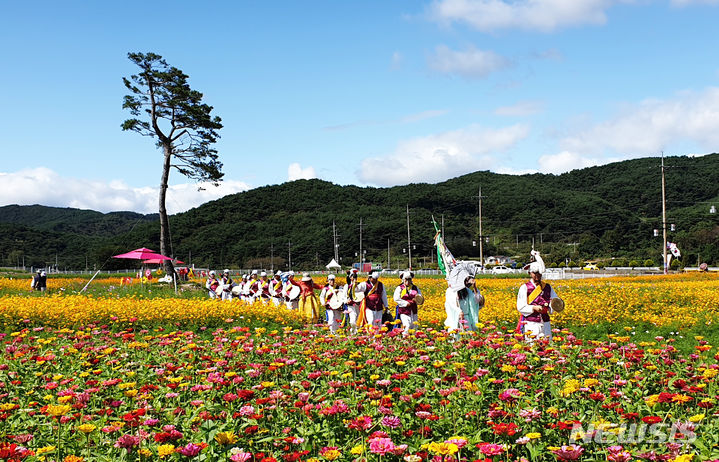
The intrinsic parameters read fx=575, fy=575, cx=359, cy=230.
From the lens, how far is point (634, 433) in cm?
310

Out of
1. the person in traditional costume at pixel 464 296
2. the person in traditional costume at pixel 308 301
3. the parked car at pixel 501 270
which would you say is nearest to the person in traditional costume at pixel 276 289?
the person in traditional costume at pixel 308 301

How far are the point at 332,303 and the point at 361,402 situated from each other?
Result: 25.8ft

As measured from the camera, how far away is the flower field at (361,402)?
114 inches

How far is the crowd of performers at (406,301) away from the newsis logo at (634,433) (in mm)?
2042

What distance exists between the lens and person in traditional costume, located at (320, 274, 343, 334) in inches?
456

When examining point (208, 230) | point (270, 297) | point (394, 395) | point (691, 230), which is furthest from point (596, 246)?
point (394, 395)

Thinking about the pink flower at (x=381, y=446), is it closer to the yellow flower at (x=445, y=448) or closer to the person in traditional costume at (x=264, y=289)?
the yellow flower at (x=445, y=448)

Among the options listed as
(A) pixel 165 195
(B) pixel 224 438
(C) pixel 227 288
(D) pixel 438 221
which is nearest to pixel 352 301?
(B) pixel 224 438

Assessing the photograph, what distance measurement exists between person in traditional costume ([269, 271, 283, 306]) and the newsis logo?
12079 mm

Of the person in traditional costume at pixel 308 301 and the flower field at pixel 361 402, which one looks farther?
the person in traditional costume at pixel 308 301

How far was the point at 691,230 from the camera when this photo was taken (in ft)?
213

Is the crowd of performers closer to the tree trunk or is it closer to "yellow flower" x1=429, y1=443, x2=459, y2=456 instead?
"yellow flower" x1=429, y1=443, x2=459, y2=456

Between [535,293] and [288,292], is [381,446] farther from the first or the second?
[288,292]

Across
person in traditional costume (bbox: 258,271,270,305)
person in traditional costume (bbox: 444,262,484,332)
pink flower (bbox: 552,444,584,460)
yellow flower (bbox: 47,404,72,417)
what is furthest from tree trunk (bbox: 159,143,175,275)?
pink flower (bbox: 552,444,584,460)
